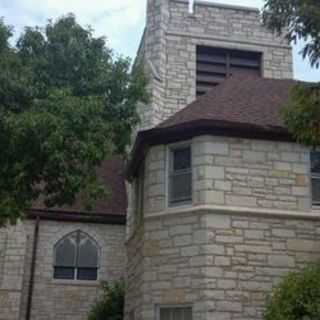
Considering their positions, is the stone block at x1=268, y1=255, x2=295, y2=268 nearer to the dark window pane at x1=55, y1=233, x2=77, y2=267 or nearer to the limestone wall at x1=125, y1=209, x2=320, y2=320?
the limestone wall at x1=125, y1=209, x2=320, y2=320

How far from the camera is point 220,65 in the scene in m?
19.4

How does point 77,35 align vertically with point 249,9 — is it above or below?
below

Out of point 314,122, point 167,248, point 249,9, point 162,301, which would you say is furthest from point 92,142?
point 249,9

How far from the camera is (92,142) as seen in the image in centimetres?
1167

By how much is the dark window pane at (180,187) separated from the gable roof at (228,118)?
0.85m

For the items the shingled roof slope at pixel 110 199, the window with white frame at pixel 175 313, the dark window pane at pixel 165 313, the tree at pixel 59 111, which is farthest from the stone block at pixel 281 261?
the shingled roof slope at pixel 110 199

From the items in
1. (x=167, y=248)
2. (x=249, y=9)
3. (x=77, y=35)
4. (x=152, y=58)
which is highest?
(x=249, y=9)

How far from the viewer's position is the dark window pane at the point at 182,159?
42.2ft

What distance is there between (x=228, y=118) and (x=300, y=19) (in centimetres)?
446

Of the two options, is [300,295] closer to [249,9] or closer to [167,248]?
[167,248]

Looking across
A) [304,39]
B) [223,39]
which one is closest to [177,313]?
[304,39]

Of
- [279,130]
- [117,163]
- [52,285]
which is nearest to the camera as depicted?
[279,130]

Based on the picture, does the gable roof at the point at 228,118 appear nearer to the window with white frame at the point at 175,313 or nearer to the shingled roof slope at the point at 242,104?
the shingled roof slope at the point at 242,104

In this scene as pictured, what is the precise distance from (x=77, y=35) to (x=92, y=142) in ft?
10.4
